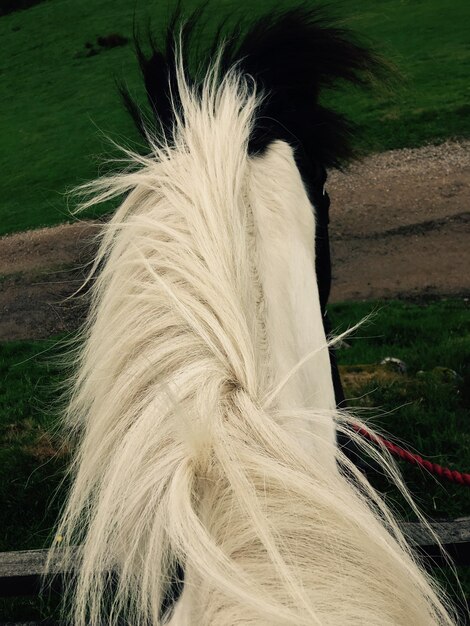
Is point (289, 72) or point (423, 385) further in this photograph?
point (423, 385)

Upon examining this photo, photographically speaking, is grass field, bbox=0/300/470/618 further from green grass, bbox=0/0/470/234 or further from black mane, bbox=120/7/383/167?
green grass, bbox=0/0/470/234

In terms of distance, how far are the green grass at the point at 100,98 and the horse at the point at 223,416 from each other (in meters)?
5.08

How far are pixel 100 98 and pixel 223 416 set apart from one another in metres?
16.0

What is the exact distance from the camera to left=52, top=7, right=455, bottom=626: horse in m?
0.84

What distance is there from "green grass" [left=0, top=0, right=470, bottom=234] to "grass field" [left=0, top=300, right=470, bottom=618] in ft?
8.76

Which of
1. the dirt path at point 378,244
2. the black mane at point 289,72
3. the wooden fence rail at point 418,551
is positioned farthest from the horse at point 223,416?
the dirt path at point 378,244

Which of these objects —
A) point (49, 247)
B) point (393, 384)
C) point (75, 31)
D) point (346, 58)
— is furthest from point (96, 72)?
point (346, 58)

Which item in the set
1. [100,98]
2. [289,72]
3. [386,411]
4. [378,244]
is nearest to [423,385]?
[386,411]

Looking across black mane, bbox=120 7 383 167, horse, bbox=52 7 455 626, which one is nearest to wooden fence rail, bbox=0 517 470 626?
horse, bbox=52 7 455 626

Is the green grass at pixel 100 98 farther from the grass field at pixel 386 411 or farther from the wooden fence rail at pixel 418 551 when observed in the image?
the wooden fence rail at pixel 418 551

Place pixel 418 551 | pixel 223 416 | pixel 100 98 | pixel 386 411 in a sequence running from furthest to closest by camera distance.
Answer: pixel 100 98 < pixel 386 411 < pixel 418 551 < pixel 223 416

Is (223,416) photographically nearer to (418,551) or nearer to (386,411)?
(418,551)

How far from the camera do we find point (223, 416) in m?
0.98

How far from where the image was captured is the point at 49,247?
31.2 feet
